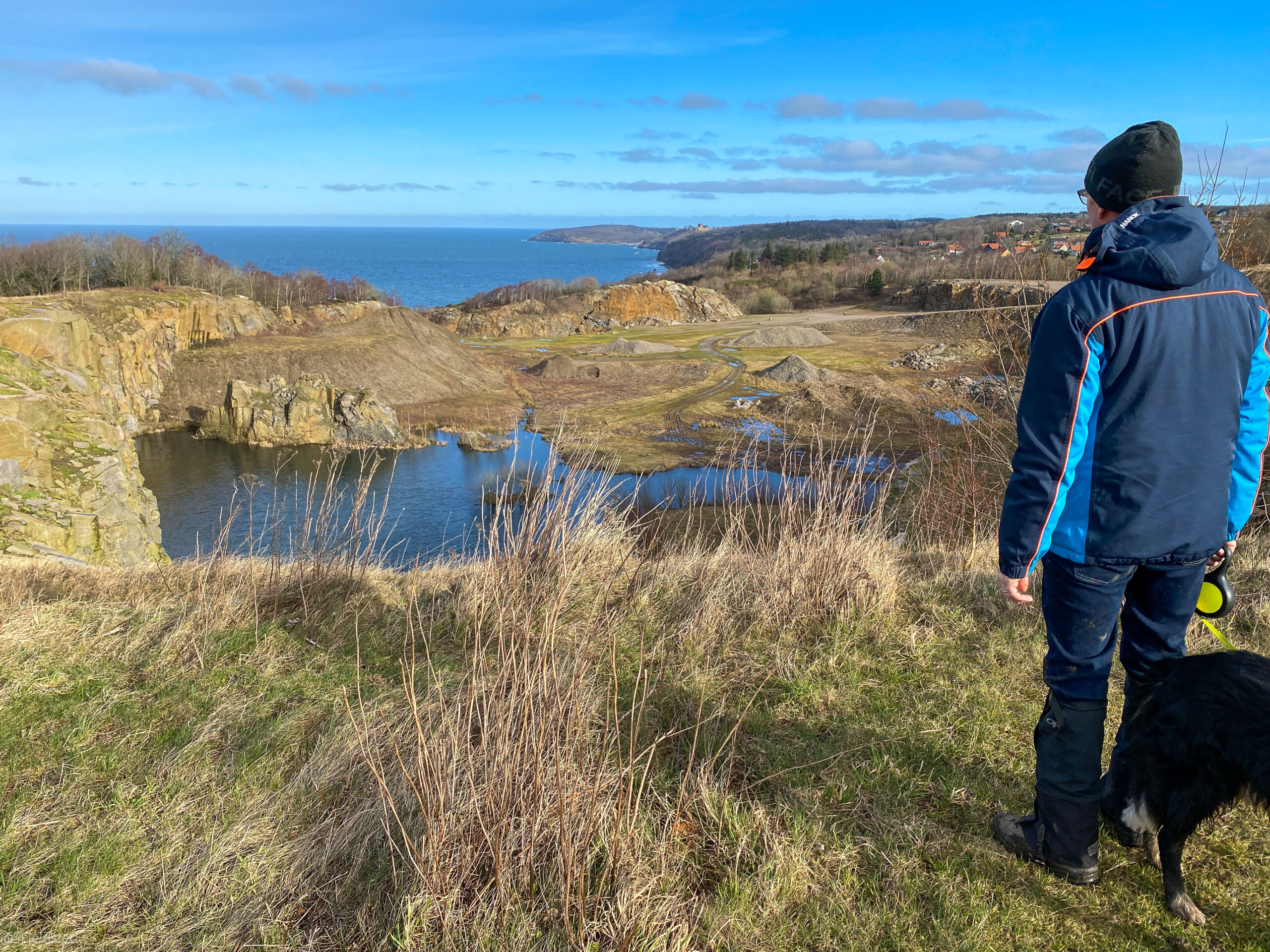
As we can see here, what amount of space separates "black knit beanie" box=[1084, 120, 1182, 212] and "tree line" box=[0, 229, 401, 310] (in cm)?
4232

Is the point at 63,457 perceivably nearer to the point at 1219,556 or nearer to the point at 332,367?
the point at 1219,556

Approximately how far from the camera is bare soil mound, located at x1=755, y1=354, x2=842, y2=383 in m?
32.8

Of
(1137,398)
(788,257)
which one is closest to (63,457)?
(1137,398)

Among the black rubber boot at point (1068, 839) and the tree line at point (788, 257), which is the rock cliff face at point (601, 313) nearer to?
the tree line at point (788, 257)

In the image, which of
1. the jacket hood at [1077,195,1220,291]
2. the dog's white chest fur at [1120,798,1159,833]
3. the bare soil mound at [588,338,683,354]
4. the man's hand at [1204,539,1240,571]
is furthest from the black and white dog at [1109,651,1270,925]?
the bare soil mound at [588,338,683,354]

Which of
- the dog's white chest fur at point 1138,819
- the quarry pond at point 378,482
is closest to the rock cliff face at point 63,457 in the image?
the quarry pond at point 378,482

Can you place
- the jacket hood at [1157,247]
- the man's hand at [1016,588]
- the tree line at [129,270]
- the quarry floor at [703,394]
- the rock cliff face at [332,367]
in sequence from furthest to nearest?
the tree line at [129,270] → the rock cliff face at [332,367] → the quarry floor at [703,394] → the man's hand at [1016,588] → the jacket hood at [1157,247]

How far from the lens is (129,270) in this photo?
37.9 metres

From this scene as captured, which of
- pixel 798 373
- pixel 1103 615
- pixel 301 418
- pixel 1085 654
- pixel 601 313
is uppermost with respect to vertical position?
pixel 1103 615

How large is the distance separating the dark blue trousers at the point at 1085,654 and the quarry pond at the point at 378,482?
12648mm

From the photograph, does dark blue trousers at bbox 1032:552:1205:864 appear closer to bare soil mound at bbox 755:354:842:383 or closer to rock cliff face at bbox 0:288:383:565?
rock cliff face at bbox 0:288:383:565

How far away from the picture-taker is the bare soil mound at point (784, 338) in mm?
44281

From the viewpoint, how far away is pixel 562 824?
187cm

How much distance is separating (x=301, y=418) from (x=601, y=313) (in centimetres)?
3271
